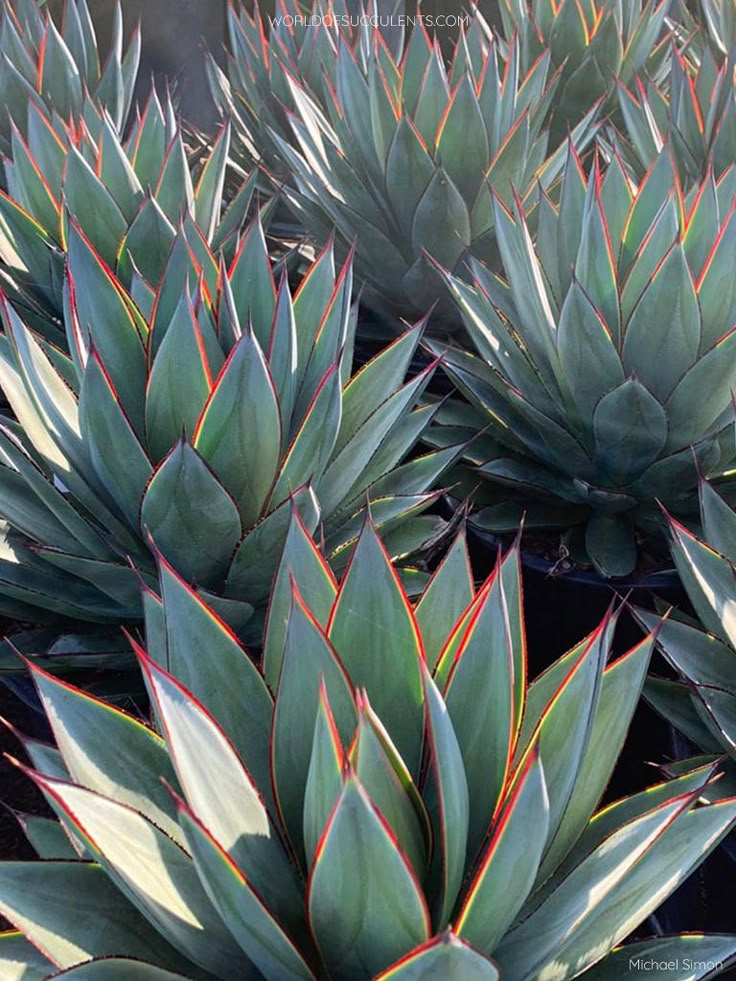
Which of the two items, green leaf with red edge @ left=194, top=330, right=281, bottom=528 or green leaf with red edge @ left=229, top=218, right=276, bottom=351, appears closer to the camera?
green leaf with red edge @ left=194, top=330, right=281, bottom=528

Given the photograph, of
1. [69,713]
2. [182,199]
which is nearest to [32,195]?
[182,199]

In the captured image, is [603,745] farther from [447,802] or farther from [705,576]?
[705,576]

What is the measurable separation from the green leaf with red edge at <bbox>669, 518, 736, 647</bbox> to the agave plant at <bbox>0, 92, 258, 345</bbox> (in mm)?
749

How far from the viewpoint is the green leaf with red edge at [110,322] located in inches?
44.4

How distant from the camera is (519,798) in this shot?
60 centimetres

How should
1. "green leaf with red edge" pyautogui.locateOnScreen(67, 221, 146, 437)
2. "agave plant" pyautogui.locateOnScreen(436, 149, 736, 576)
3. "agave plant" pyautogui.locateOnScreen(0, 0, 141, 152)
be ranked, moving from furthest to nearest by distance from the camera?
"agave plant" pyautogui.locateOnScreen(0, 0, 141, 152) → "agave plant" pyautogui.locateOnScreen(436, 149, 736, 576) → "green leaf with red edge" pyautogui.locateOnScreen(67, 221, 146, 437)

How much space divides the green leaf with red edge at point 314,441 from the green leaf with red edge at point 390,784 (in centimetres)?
44

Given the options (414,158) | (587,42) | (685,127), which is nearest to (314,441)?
(414,158)

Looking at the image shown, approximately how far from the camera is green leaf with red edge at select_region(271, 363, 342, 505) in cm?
106

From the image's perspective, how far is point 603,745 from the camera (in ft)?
2.54

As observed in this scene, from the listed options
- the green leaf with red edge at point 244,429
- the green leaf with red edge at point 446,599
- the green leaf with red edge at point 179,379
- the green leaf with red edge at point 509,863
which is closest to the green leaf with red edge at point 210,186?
the green leaf with red edge at point 179,379

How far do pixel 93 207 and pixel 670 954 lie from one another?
1.16m

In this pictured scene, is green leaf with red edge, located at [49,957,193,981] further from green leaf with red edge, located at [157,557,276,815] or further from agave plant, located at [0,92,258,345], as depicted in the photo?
agave plant, located at [0,92,258,345]

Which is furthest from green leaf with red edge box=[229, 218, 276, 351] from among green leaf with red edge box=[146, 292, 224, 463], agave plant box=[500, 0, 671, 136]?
agave plant box=[500, 0, 671, 136]
